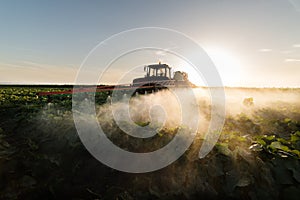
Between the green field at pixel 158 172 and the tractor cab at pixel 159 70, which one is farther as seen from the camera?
the tractor cab at pixel 159 70

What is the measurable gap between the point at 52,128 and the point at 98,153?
1375 mm

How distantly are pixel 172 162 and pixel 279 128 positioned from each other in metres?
2.61

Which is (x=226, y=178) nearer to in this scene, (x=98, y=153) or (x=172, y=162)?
(x=172, y=162)

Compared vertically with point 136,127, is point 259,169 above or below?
below

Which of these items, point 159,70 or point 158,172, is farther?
point 159,70

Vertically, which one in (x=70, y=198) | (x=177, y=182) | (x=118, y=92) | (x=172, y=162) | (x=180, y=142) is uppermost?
(x=118, y=92)

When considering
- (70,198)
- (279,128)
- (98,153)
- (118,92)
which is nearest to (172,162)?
(98,153)

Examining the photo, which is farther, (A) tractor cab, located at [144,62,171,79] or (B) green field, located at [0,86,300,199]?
(A) tractor cab, located at [144,62,171,79]

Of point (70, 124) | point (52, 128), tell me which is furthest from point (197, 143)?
point (52, 128)

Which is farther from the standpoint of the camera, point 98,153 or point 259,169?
point 98,153

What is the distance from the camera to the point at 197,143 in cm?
305

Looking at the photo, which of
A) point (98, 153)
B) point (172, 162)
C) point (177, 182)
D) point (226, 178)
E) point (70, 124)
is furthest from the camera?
point (70, 124)

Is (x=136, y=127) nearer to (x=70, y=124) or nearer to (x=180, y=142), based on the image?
(x=180, y=142)

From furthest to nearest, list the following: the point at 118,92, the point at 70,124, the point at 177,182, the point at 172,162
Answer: the point at 118,92, the point at 70,124, the point at 172,162, the point at 177,182
